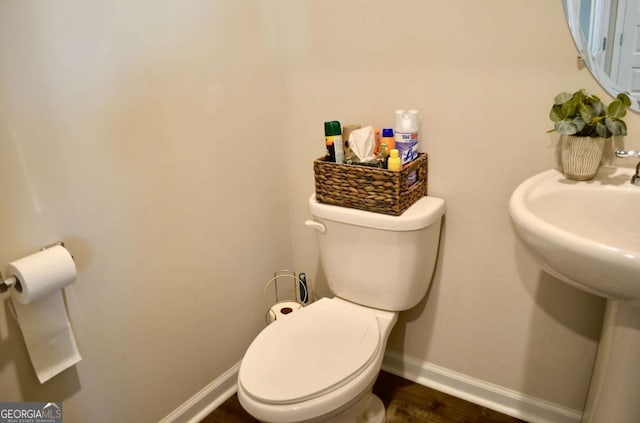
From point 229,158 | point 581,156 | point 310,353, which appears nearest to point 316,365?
point 310,353

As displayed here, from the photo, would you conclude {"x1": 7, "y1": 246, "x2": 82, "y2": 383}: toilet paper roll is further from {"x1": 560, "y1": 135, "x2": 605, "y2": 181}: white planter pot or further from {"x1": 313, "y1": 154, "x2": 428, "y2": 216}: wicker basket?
{"x1": 560, "y1": 135, "x2": 605, "y2": 181}: white planter pot

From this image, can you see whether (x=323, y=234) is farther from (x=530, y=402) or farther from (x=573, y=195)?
(x=530, y=402)

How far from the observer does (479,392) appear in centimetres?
151

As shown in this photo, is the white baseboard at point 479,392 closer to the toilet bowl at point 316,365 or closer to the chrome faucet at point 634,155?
the toilet bowl at point 316,365

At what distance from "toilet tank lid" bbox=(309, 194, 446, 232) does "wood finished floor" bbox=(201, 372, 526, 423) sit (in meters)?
0.69

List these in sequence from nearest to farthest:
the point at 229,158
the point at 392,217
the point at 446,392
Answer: the point at 392,217 < the point at 229,158 < the point at 446,392

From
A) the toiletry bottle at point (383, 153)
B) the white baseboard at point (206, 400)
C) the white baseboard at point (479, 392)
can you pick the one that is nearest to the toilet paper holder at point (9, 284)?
the white baseboard at point (206, 400)

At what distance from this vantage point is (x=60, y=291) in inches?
42.2

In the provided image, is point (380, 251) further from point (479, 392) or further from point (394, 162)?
point (479, 392)

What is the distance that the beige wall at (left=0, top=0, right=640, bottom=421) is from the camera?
1041 millimetres

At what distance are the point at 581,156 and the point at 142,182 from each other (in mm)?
1143

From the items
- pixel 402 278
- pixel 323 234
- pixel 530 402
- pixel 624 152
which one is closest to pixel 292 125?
pixel 323 234

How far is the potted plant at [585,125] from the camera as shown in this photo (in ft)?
3.25

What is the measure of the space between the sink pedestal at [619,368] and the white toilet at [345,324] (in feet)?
1.64
